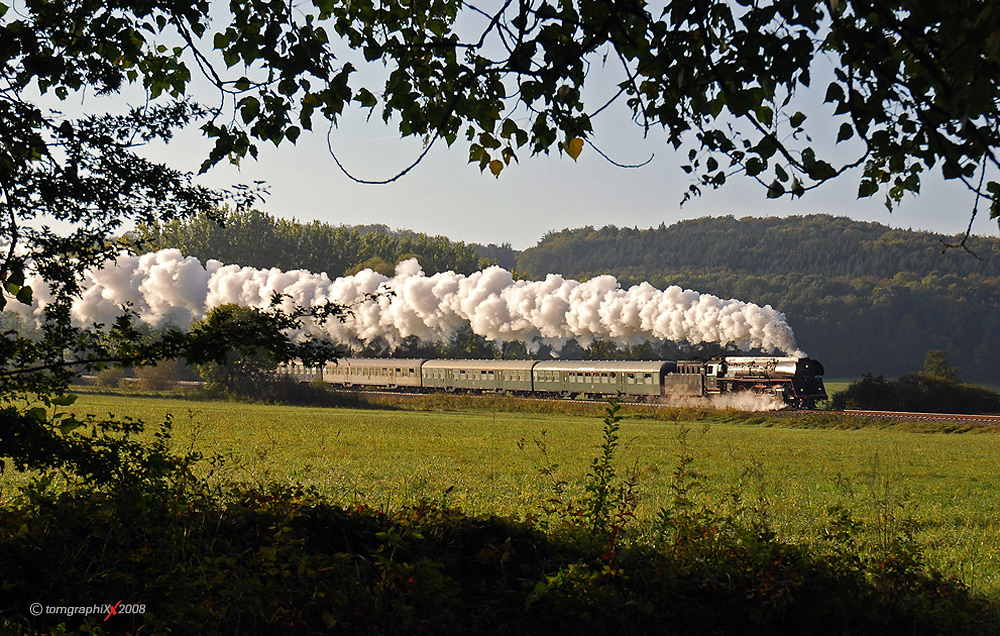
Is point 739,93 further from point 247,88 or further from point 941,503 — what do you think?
point 941,503

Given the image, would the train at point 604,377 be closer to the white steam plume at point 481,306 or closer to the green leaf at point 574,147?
the white steam plume at point 481,306

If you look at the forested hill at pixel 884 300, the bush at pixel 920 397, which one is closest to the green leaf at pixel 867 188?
the bush at pixel 920 397

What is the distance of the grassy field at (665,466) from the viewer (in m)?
10.4

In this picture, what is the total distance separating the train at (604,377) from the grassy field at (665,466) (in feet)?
26.8

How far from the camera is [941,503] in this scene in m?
15.1

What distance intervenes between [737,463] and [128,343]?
649 inches

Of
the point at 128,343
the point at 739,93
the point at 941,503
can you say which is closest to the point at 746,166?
the point at 739,93

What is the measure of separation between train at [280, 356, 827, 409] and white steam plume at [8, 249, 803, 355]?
318 cm

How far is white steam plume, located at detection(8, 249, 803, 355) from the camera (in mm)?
50156

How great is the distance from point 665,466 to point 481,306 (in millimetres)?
37602

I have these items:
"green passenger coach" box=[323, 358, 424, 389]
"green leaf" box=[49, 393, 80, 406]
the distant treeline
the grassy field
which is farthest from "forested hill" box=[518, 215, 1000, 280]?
"green leaf" box=[49, 393, 80, 406]

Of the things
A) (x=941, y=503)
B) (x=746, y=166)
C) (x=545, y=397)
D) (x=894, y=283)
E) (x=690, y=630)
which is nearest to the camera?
(x=746, y=166)

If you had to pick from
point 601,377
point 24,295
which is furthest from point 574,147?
point 601,377

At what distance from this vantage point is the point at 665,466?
1916cm
